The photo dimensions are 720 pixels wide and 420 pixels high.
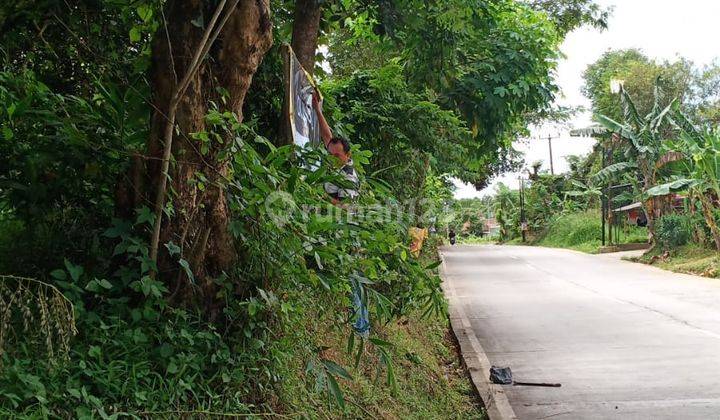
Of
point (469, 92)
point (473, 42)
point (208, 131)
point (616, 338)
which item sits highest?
point (473, 42)

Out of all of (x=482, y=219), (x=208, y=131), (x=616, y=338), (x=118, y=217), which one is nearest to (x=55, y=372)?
(x=118, y=217)

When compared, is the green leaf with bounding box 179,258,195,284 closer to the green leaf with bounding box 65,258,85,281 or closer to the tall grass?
the green leaf with bounding box 65,258,85,281

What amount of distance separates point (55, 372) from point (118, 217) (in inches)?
30.6

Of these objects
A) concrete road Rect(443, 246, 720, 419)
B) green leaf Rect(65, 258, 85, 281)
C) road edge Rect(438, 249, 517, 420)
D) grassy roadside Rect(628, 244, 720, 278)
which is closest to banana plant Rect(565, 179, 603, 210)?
grassy roadside Rect(628, 244, 720, 278)

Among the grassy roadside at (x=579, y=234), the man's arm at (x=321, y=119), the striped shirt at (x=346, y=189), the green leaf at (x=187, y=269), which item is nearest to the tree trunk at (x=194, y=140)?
the green leaf at (x=187, y=269)

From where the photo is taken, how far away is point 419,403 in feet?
15.8

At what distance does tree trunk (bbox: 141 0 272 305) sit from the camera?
268cm

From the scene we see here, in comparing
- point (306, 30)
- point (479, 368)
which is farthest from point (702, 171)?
point (306, 30)

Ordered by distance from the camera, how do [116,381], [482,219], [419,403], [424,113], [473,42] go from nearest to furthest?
[116,381], [419,403], [424,113], [473,42], [482,219]

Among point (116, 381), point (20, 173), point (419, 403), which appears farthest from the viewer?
point (419, 403)

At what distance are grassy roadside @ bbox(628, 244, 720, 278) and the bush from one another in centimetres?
30

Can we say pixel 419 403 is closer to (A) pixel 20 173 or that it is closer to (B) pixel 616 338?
(A) pixel 20 173

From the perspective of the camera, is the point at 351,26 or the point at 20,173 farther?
the point at 351,26

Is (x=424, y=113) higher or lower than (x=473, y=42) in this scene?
lower
